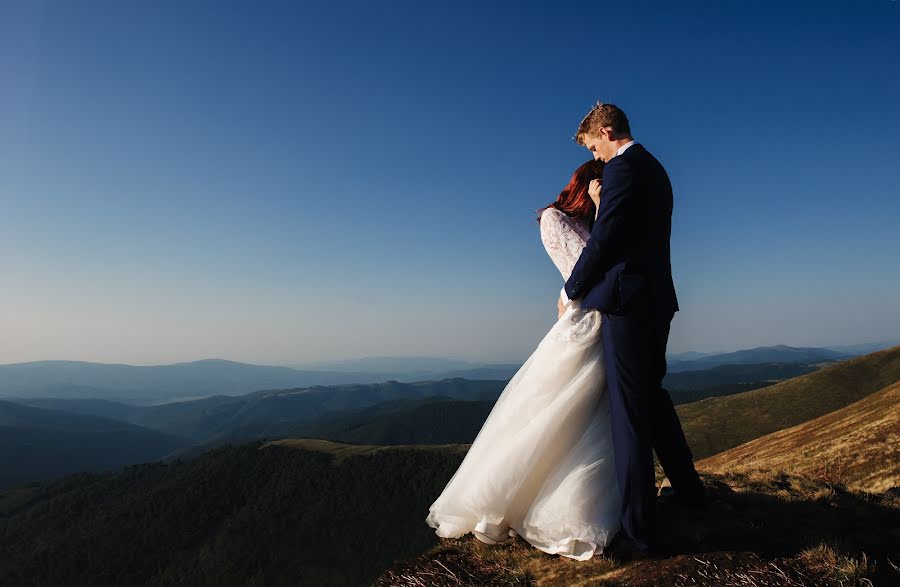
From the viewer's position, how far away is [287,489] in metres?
136

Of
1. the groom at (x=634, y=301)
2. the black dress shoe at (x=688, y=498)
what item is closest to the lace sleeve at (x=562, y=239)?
the groom at (x=634, y=301)

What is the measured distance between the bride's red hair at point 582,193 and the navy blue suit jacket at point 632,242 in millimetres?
674

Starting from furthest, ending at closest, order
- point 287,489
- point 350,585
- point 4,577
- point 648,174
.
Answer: point 287,489
point 4,577
point 350,585
point 648,174

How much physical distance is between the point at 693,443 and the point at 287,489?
98.4 metres

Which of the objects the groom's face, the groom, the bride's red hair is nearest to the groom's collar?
the groom

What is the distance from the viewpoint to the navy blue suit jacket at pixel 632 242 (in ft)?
16.8

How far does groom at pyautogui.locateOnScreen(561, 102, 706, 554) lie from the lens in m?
5.11

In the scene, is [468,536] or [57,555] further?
[57,555]

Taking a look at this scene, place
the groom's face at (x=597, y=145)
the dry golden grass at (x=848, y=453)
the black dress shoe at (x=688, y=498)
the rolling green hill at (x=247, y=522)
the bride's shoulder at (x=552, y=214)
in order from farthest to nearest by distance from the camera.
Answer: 1. the rolling green hill at (x=247, y=522)
2. the dry golden grass at (x=848, y=453)
3. the black dress shoe at (x=688, y=498)
4. the bride's shoulder at (x=552, y=214)
5. the groom's face at (x=597, y=145)

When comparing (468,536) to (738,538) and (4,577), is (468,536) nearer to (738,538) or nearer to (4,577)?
(738,538)

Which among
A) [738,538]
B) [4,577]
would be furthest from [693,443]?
[4,577]

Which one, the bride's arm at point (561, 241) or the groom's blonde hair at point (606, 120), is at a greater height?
the groom's blonde hair at point (606, 120)

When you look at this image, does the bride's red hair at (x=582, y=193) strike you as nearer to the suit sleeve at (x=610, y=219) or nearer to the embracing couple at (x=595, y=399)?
the embracing couple at (x=595, y=399)

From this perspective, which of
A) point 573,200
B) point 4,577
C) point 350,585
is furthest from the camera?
point 4,577
